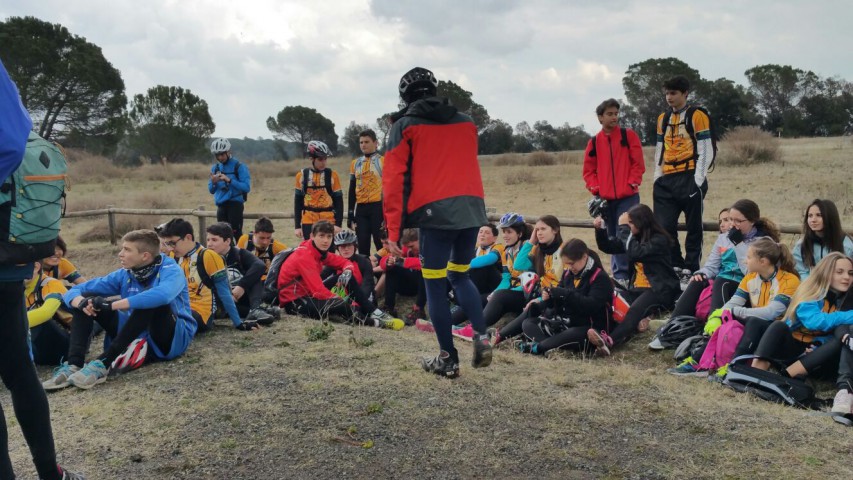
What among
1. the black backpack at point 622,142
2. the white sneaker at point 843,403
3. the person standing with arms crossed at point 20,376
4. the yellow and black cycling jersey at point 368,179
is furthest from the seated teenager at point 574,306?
the person standing with arms crossed at point 20,376

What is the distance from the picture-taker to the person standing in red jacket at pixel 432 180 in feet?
15.4

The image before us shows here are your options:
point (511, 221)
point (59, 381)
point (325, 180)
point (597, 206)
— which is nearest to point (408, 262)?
point (511, 221)

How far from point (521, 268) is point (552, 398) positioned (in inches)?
125

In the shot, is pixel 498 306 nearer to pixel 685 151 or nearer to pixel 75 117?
pixel 685 151

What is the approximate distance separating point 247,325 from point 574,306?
3.14 metres

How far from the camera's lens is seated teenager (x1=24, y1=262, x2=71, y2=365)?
625 centimetres

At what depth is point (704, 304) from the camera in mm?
6887

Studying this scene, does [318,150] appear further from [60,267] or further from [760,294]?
[760,294]

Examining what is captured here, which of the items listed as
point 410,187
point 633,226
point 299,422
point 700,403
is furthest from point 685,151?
point 299,422

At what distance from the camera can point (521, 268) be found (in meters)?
7.84

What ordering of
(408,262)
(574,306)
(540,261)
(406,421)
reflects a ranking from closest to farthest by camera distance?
(406,421) < (574,306) < (540,261) < (408,262)

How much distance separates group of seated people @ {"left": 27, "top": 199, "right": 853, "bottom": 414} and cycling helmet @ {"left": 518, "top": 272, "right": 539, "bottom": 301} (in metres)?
0.01

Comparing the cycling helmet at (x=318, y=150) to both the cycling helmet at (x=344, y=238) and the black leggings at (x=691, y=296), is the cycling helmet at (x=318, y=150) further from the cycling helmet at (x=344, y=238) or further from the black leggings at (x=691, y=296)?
the black leggings at (x=691, y=296)

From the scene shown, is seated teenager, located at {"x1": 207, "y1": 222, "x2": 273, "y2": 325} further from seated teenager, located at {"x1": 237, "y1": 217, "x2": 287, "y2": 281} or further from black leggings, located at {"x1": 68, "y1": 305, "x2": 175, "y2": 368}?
black leggings, located at {"x1": 68, "y1": 305, "x2": 175, "y2": 368}
